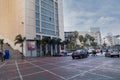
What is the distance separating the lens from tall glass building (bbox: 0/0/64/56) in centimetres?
5788

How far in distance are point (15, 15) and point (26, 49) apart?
13141 millimetres

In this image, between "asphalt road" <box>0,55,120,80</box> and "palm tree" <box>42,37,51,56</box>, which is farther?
"palm tree" <box>42,37,51,56</box>

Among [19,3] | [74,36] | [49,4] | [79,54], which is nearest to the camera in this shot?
[79,54]

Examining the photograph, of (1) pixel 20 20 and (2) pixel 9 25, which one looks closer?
(1) pixel 20 20

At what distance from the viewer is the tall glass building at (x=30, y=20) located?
57.9 meters

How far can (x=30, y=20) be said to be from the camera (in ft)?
193

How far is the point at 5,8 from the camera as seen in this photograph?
67875 millimetres

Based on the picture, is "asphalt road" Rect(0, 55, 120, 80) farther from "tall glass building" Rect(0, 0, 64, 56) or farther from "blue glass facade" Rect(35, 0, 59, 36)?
"blue glass facade" Rect(35, 0, 59, 36)

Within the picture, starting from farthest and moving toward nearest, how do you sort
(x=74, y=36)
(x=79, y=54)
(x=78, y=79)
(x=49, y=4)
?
(x=74, y=36) → (x=49, y=4) → (x=79, y=54) → (x=78, y=79)

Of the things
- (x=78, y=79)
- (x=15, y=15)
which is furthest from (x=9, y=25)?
(x=78, y=79)

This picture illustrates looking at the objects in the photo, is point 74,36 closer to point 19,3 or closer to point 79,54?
point 19,3

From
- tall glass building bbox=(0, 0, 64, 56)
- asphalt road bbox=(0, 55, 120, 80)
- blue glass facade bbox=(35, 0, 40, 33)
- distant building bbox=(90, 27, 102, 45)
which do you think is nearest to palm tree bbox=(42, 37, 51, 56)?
tall glass building bbox=(0, 0, 64, 56)

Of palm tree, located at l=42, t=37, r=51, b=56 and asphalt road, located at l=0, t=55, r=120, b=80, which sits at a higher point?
palm tree, located at l=42, t=37, r=51, b=56

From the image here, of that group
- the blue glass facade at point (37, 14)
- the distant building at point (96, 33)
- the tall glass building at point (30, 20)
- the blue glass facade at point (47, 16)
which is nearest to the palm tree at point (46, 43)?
the tall glass building at point (30, 20)
